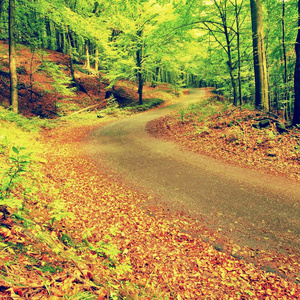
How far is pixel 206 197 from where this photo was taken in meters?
5.41

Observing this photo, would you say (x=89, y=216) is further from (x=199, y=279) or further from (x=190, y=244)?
(x=199, y=279)

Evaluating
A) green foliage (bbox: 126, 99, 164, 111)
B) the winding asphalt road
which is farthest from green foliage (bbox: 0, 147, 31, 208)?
green foliage (bbox: 126, 99, 164, 111)

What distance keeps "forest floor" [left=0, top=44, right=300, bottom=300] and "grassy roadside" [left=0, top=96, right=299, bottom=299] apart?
14 mm

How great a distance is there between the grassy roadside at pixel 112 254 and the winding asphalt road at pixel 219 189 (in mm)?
524

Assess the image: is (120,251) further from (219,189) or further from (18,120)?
(18,120)

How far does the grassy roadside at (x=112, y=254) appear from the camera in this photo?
1975mm

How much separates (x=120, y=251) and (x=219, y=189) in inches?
151

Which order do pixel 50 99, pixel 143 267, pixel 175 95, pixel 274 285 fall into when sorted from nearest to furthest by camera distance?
pixel 274 285 < pixel 143 267 < pixel 50 99 < pixel 175 95

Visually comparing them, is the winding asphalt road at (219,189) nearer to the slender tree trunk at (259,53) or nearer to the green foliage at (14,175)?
the green foliage at (14,175)

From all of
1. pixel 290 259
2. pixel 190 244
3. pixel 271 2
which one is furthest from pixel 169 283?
pixel 271 2

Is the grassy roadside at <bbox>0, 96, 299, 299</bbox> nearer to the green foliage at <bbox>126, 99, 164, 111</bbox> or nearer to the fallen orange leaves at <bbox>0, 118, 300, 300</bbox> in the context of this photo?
the fallen orange leaves at <bbox>0, 118, 300, 300</bbox>

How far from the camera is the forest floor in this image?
202cm

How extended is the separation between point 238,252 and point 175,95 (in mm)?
31071

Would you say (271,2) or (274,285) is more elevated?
(271,2)
